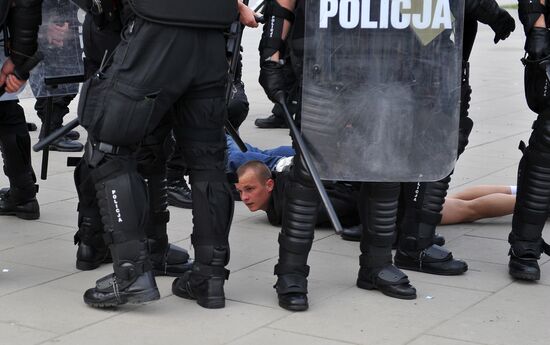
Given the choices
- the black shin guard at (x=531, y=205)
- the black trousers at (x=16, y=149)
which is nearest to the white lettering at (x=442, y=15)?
→ the black shin guard at (x=531, y=205)

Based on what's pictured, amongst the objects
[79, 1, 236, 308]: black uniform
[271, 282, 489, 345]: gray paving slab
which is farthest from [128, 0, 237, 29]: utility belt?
[271, 282, 489, 345]: gray paving slab

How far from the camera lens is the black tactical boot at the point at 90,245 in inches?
219

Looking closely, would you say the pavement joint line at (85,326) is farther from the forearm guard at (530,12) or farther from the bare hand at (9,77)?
the forearm guard at (530,12)

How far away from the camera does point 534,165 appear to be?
555cm

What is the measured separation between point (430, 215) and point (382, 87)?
3.55ft

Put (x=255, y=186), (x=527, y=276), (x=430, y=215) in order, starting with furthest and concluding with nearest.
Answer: (x=255, y=186), (x=430, y=215), (x=527, y=276)

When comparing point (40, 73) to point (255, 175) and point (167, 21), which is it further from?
point (167, 21)

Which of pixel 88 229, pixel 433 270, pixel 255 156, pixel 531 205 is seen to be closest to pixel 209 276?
pixel 88 229

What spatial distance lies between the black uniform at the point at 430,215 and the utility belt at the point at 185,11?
4.52ft

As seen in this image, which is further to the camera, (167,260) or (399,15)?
(167,260)

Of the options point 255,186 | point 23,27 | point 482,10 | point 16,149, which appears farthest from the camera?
point 16,149

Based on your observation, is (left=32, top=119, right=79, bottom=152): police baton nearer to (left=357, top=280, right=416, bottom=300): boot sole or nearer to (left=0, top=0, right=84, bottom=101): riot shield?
(left=0, top=0, right=84, bottom=101): riot shield

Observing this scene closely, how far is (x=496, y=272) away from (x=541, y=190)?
0.47 metres

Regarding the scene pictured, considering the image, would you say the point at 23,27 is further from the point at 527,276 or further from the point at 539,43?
the point at 527,276
